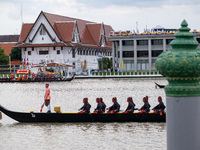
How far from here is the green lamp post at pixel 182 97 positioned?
13.4 ft

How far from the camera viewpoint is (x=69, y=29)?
3967 inches

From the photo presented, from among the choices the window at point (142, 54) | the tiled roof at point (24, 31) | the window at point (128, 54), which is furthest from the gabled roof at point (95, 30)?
the window at point (142, 54)

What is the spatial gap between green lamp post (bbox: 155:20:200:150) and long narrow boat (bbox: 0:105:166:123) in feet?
58.6

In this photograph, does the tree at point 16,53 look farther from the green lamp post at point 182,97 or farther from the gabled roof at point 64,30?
the green lamp post at point 182,97

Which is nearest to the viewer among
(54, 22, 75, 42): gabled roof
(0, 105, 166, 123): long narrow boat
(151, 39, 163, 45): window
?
(0, 105, 166, 123): long narrow boat

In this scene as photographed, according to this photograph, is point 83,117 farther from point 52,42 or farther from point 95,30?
point 95,30

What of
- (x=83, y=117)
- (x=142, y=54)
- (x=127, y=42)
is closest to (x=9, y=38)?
(x=127, y=42)

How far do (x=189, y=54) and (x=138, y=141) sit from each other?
47.9ft

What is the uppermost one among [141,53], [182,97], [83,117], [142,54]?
[141,53]

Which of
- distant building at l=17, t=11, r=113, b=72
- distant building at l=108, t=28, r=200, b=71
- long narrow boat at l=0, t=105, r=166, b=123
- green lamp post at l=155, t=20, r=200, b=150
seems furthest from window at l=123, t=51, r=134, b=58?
green lamp post at l=155, t=20, r=200, b=150

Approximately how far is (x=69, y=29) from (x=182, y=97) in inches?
3833

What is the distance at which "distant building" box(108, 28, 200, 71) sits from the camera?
8912 centimetres

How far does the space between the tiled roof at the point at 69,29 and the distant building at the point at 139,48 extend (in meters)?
13.0

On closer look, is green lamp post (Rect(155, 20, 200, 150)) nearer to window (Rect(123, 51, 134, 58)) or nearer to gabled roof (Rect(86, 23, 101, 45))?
window (Rect(123, 51, 134, 58))
